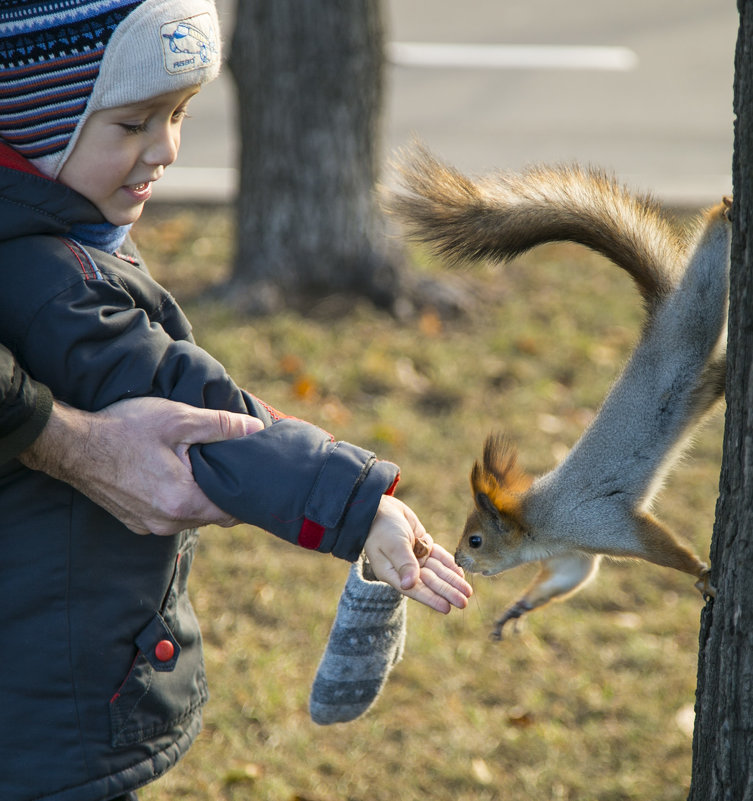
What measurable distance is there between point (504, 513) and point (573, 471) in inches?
9.8

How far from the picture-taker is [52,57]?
129 centimetres

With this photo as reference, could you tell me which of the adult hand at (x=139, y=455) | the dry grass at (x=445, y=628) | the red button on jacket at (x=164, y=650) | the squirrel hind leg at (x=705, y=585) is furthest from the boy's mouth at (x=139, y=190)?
the dry grass at (x=445, y=628)

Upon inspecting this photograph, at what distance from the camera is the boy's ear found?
198 centimetres

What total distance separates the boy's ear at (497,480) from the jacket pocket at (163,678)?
0.66m

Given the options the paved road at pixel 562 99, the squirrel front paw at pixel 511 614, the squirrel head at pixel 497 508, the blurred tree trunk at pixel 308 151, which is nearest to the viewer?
the squirrel head at pixel 497 508

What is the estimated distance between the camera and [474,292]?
470 centimetres

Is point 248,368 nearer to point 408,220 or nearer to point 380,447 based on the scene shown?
point 380,447

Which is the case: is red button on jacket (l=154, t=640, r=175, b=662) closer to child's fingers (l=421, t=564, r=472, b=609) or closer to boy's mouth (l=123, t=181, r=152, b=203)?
child's fingers (l=421, t=564, r=472, b=609)

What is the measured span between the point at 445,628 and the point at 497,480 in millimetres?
853

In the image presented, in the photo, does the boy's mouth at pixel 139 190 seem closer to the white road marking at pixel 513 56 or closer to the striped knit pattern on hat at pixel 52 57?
the striped knit pattern on hat at pixel 52 57

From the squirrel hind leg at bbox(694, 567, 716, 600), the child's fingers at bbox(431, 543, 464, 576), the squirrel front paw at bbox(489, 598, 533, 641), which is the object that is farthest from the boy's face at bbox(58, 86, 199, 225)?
the squirrel front paw at bbox(489, 598, 533, 641)

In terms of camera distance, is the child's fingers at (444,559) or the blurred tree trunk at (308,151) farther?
the blurred tree trunk at (308,151)

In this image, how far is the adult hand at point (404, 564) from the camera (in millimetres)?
1323

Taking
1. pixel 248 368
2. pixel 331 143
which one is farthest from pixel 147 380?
pixel 331 143
